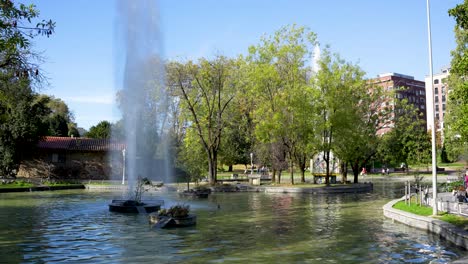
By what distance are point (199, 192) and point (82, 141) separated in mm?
28012

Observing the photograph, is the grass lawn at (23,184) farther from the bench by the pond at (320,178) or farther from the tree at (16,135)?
the bench by the pond at (320,178)

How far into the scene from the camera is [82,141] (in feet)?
186

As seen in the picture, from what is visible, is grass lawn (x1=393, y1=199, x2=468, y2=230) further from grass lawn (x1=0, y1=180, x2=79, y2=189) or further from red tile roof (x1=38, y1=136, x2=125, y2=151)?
red tile roof (x1=38, y1=136, x2=125, y2=151)

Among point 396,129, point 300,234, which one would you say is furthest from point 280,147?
point 300,234

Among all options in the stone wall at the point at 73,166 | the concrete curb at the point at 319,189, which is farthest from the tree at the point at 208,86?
the stone wall at the point at 73,166

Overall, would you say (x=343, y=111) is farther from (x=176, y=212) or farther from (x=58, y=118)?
(x=58, y=118)

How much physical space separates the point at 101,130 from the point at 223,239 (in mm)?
69378

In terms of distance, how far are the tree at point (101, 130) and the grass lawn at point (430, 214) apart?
210ft

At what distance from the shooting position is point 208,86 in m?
48.4

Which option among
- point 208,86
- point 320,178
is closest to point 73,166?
point 208,86

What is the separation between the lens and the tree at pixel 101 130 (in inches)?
3137

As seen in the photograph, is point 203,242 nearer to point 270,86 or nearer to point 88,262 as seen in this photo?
point 88,262

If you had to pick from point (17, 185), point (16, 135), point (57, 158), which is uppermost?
point (16, 135)

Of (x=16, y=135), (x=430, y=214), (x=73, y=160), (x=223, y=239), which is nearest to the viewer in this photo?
(x=223, y=239)
